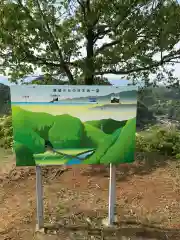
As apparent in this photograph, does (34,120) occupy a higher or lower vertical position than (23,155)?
higher

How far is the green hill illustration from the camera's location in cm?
378

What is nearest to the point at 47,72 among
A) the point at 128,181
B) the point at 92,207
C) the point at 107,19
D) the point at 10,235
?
the point at 107,19

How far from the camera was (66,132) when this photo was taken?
385cm

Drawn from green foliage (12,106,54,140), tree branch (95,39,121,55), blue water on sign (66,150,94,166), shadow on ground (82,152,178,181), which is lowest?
shadow on ground (82,152,178,181)

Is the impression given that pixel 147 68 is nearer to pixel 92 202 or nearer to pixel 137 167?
pixel 137 167

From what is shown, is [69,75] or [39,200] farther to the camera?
[69,75]

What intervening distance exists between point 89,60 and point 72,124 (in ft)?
9.76

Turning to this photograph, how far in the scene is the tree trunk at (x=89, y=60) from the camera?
6463 mm

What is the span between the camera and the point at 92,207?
15.9ft

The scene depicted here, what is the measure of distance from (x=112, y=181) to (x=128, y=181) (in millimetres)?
1780

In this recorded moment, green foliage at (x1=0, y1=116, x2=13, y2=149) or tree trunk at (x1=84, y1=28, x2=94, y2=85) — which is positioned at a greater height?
tree trunk at (x1=84, y1=28, x2=94, y2=85)

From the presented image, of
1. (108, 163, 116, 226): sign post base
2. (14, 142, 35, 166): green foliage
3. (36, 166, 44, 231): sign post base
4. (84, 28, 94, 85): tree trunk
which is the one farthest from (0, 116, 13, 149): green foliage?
(108, 163, 116, 226): sign post base

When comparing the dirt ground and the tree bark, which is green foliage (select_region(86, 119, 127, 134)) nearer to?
the dirt ground

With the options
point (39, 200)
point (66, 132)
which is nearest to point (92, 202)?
point (39, 200)
